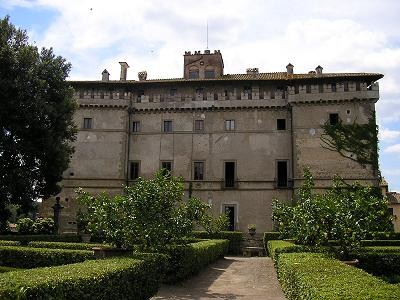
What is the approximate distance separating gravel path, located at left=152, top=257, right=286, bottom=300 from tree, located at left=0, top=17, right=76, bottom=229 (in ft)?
43.7

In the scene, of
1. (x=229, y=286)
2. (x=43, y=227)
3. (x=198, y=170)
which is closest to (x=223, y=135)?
(x=198, y=170)

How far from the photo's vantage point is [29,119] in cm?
2586

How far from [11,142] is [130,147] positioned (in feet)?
39.9

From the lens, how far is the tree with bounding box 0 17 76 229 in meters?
25.6

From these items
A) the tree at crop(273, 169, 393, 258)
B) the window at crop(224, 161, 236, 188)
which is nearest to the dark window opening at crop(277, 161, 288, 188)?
the window at crop(224, 161, 236, 188)

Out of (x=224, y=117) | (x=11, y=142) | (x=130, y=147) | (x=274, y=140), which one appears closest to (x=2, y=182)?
(x=11, y=142)

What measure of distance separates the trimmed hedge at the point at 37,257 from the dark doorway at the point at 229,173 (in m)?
21.4

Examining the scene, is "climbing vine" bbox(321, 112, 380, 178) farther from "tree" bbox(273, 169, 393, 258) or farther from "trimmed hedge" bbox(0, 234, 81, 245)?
"trimmed hedge" bbox(0, 234, 81, 245)

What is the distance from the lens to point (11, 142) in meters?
26.1

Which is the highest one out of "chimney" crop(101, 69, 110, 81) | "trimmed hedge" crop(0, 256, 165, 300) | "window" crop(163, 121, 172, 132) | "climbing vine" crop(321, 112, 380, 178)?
"chimney" crop(101, 69, 110, 81)

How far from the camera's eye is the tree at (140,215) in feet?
41.6

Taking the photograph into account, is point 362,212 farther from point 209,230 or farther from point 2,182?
point 2,182

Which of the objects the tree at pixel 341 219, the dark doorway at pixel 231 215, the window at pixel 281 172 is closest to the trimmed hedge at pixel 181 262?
the tree at pixel 341 219

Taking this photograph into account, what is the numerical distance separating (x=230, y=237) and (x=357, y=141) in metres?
12.4
